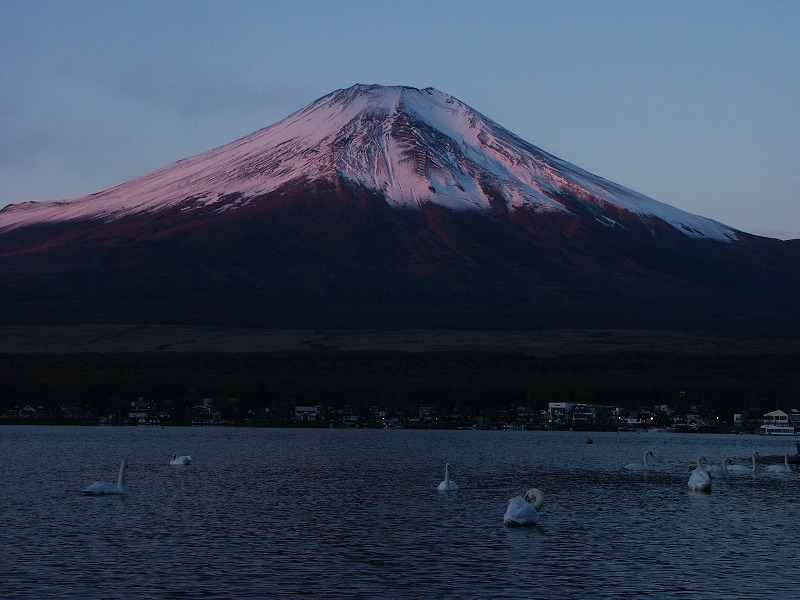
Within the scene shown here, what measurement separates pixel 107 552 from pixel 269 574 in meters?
4.05

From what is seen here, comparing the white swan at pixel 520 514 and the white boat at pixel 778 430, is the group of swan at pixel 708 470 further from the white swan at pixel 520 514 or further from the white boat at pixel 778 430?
the white boat at pixel 778 430

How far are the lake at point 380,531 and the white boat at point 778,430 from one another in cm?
4202

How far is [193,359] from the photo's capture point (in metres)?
125

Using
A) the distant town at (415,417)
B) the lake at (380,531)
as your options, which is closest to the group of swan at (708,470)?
the lake at (380,531)

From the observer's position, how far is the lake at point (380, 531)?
23.5 metres

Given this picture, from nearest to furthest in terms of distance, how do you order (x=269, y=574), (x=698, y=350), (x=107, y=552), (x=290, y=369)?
(x=269, y=574), (x=107, y=552), (x=290, y=369), (x=698, y=350)

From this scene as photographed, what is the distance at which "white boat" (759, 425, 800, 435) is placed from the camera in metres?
97.3

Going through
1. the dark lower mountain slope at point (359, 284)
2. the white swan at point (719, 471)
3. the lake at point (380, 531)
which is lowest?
the lake at point (380, 531)

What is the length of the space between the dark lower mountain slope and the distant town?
52497 millimetres

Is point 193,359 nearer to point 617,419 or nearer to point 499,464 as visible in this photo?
point 617,419

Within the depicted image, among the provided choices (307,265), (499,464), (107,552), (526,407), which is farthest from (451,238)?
(107,552)

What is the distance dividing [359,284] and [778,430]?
298 feet

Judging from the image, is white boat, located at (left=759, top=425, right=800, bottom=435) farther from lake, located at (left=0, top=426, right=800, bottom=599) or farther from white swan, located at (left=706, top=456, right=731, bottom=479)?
white swan, located at (left=706, top=456, right=731, bottom=479)

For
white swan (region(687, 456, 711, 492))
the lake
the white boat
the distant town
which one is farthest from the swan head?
the white boat
